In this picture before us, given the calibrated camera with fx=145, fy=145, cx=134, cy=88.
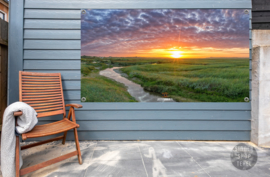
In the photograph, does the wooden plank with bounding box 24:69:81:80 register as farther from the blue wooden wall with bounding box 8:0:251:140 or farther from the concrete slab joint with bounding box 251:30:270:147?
the concrete slab joint with bounding box 251:30:270:147

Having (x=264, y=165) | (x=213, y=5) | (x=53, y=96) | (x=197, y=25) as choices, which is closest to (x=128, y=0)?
(x=197, y=25)

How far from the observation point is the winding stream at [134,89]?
2.31 meters

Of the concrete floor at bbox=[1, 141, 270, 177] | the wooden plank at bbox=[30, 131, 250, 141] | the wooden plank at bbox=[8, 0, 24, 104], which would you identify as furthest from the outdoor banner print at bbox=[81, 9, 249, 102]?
the wooden plank at bbox=[8, 0, 24, 104]

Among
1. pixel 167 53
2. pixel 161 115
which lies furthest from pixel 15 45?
pixel 161 115

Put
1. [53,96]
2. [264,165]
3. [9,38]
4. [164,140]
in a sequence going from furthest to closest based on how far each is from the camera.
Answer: [164,140]
[9,38]
[53,96]
[264,165]

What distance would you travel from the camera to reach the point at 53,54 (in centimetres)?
229

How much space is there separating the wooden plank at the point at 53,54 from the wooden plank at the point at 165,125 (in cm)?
107

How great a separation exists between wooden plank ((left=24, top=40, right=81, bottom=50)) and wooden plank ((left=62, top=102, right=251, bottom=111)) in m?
0.94

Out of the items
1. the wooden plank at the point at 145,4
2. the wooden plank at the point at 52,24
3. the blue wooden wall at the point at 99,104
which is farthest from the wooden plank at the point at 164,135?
the wooden plank at the point at 145,4

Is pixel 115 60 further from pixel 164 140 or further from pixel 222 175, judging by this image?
pixel 222 175

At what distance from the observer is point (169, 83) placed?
2297 millimetres

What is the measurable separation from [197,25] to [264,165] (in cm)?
205

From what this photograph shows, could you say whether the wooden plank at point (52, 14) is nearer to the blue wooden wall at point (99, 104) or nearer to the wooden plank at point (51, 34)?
the blue wooden wall at point (99, 104)

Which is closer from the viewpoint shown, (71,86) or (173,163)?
(173,163)
